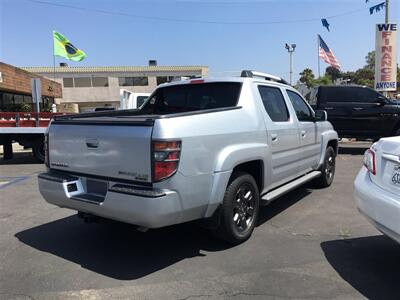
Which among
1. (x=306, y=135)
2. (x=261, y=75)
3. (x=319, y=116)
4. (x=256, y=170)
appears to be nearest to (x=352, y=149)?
(x=319, y=116)

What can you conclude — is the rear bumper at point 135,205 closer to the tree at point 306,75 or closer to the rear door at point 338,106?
the rear door at point 338,106

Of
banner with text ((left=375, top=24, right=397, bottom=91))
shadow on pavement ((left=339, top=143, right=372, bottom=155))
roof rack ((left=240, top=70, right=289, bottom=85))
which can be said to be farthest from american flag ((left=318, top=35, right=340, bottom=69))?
roof rack ((left=240, top=70, right=289, bottom=85))

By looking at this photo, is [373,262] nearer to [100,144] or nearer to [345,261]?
[345,261]

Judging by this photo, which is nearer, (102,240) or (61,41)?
(102,240)

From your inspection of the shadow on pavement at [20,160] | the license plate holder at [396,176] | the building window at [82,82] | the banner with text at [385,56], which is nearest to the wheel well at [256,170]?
the license plate holder at [396,176]

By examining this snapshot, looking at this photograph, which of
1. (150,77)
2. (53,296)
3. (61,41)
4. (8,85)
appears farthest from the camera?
(150,77)

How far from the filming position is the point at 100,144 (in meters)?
4.26

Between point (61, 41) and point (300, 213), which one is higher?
point (61, 41)

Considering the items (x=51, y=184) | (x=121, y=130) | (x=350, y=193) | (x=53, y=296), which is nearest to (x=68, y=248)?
(x=51, y=184)

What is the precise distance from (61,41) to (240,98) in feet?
80.1

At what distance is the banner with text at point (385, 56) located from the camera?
18.9 m

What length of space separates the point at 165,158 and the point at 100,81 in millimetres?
56270

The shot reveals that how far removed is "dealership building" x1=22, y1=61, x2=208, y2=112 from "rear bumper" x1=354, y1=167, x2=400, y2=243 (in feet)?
176

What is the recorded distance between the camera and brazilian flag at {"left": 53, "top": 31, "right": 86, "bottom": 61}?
86.8 feet
